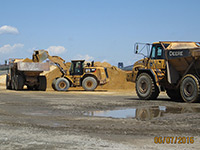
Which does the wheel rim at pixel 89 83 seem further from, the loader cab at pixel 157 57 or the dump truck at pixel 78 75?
the loader cab at pixel 157 57

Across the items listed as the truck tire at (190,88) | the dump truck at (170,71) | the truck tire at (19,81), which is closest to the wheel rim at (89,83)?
the truck tire at (19,81)

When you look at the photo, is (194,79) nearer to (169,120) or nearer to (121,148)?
(169,120)

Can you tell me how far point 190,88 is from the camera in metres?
15.2

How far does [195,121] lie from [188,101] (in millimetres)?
5985

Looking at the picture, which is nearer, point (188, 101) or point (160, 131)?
point (160, 131)

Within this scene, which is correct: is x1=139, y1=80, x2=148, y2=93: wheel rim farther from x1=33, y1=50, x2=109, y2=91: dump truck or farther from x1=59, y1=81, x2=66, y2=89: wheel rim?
x1=59, y1=81, x2=66, y2=89: wheel rim

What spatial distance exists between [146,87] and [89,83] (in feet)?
40.6

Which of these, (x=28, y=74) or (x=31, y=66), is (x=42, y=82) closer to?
(x=28, y=74)

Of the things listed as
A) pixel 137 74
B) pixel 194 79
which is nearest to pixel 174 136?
pixel 194 79

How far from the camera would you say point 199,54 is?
577 inches
